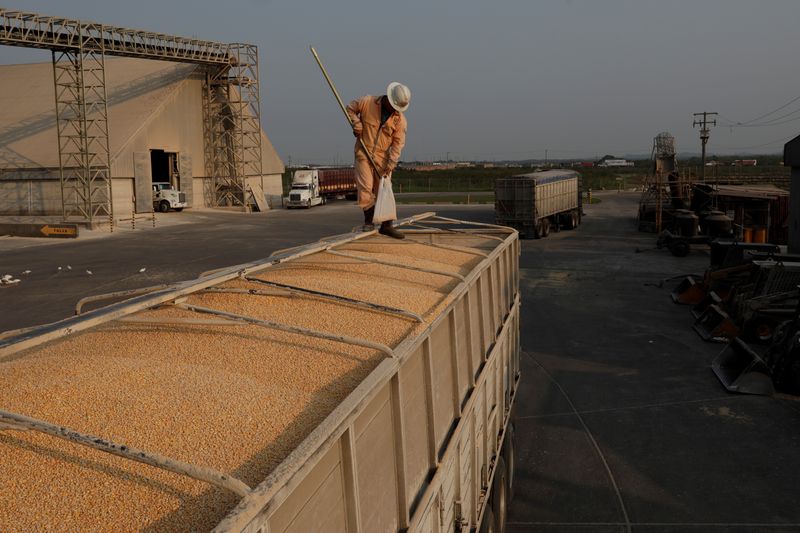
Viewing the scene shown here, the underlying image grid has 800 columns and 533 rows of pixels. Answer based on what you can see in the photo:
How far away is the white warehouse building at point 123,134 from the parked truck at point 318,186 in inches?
118

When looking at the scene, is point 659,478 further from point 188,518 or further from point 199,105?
point 199,105

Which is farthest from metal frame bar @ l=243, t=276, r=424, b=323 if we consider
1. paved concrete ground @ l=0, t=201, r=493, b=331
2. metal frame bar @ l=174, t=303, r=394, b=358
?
paved concrete ground @ l=0, t=201, r=493, b=331

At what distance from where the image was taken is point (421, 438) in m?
4.06

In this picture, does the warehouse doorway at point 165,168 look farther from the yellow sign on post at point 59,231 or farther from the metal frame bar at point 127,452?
the metal frame bar at point 127,452

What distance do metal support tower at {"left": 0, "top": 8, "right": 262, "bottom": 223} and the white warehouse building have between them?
85 cm

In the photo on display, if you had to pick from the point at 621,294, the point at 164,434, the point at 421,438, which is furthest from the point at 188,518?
the point at 621,294

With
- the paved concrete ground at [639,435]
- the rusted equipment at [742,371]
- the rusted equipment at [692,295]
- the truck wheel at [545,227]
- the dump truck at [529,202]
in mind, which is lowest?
the paved concrete ground at [639,435]

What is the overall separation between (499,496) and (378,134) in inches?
171

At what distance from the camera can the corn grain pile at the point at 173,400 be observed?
2.15 metres

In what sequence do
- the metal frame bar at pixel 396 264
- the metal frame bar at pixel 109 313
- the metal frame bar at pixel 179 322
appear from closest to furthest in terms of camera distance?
the metal frame bar at pixel 109 313 → the metal frame bar at pixel 179 322 → the metal frame bar at pixel 396 264

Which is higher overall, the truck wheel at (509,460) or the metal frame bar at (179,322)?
the metal frame bar at (179,322)

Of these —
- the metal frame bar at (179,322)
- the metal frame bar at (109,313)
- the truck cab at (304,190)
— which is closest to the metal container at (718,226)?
the metal frame bar at (109,313)

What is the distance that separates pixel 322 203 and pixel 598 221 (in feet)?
79.6

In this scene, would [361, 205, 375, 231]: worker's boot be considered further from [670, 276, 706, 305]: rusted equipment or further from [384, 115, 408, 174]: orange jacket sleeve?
[670, 276, 706, 305]: rusted equipment
